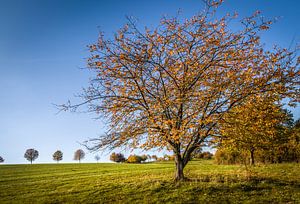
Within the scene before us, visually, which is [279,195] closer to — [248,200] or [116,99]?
[248,200]

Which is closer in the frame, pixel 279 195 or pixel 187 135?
pixel 279 195

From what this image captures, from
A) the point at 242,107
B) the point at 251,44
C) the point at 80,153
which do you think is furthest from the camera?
the point at 80,153

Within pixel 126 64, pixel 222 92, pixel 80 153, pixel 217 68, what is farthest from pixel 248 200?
pixel 80 153

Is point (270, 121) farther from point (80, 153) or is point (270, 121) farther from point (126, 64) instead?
point (80, 153)

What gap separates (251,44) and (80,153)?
113716 millimetres

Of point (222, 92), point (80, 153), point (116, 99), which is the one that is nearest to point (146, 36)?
point (116, 99)

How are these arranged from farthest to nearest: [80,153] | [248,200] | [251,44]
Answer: [80,153] < [251,44] < [248,200]

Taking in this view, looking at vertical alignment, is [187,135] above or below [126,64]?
below

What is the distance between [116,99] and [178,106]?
407 cm

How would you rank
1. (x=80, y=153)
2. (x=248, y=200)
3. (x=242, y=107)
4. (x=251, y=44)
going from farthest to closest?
(x=80, y=153)
(x=251, y=44)
(x=242, y=107)
(x=248, y=200)

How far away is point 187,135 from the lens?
13734mm

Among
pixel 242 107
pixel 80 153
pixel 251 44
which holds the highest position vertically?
pixel 251 44

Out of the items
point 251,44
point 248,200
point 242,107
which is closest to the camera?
point 248,200

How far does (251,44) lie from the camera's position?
14.6 metres
